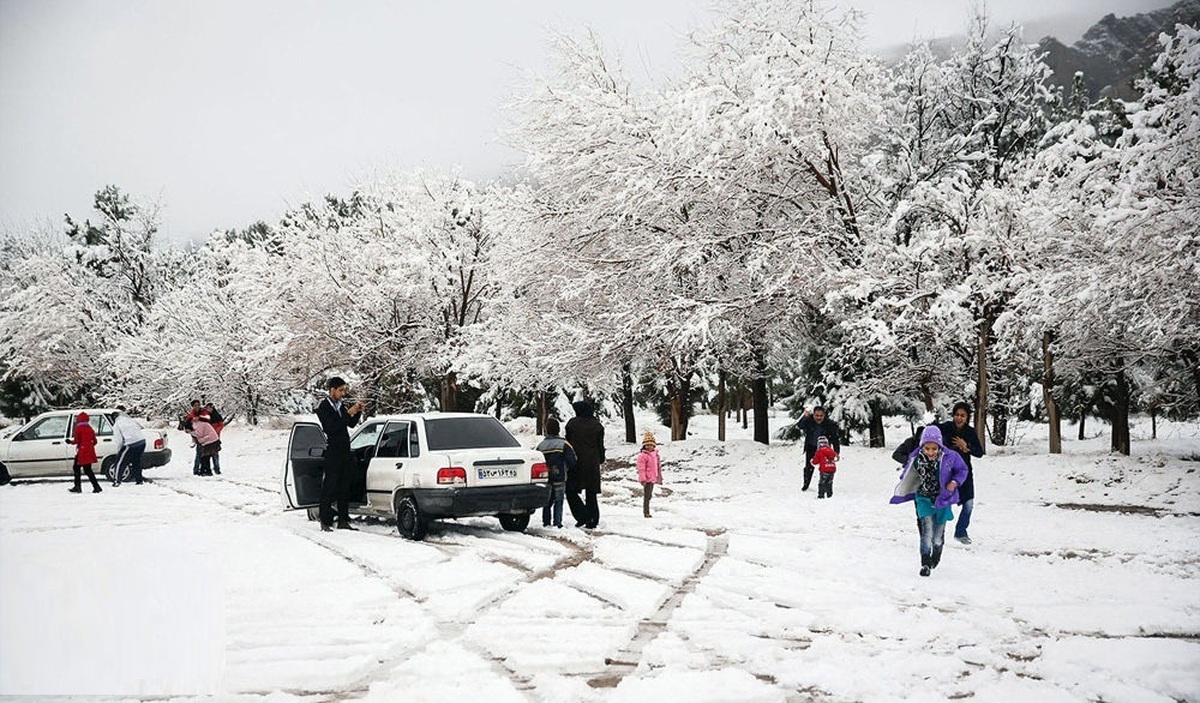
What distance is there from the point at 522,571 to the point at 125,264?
52257 millimetres

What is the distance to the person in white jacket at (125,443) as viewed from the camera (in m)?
19.6

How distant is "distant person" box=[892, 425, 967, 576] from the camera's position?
9523 millimetres

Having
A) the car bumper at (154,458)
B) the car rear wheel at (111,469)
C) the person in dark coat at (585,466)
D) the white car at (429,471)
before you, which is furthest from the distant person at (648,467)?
the car bumper at (154,458)

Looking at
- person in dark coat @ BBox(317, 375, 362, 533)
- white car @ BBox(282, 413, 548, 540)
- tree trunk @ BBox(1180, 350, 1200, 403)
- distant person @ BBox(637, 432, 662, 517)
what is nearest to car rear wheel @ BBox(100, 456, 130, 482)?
white car @ BBox(282, 413, 548, 540)

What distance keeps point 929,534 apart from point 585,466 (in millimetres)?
5019

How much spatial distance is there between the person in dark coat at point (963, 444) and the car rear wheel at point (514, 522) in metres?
5.61

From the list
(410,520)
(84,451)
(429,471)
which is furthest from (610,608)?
(84,451)

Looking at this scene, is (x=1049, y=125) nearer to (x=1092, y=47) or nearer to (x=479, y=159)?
(x=1092, y=47)

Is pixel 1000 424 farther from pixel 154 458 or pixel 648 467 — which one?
pixel 154 458

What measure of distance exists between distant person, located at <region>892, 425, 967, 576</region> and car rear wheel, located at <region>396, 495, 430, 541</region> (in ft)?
19.1

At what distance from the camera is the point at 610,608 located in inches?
305

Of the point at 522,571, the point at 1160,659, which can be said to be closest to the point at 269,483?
the point at 522,571

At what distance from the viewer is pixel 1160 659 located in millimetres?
6078

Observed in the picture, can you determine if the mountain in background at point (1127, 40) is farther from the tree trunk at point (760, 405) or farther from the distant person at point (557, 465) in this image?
the tree trunk at point (760, 405)
